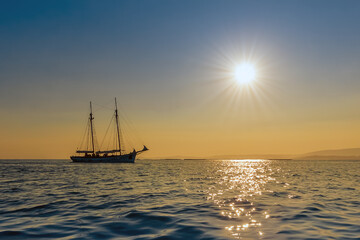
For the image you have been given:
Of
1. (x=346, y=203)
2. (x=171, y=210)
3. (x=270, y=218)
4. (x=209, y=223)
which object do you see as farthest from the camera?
(x=346, y=203)

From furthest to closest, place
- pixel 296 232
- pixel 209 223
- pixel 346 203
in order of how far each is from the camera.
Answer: pixel 346 203 < pixel 209 223 < pixel 296 232

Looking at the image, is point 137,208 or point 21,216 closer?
point 21,216

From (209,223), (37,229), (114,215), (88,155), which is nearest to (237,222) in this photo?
(209,223)

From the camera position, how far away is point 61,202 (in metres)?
16.2

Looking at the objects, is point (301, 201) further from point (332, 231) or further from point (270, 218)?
point (332, 231)

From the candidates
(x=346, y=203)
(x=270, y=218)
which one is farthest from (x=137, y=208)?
(x=346, y=203)

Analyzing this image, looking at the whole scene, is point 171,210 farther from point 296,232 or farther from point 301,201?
point 301,201

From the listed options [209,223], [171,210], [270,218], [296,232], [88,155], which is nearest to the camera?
[296,232]

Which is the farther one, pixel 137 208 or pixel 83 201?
pixel 83 201

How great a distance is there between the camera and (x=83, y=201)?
16594 mm

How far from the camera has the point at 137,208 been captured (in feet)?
46.6

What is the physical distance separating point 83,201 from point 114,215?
5144 mm

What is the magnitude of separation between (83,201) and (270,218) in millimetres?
10639

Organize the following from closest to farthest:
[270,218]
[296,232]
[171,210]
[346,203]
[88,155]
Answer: [296,232] < [270,218] < [171,210] < [346,203] < [88,155]
